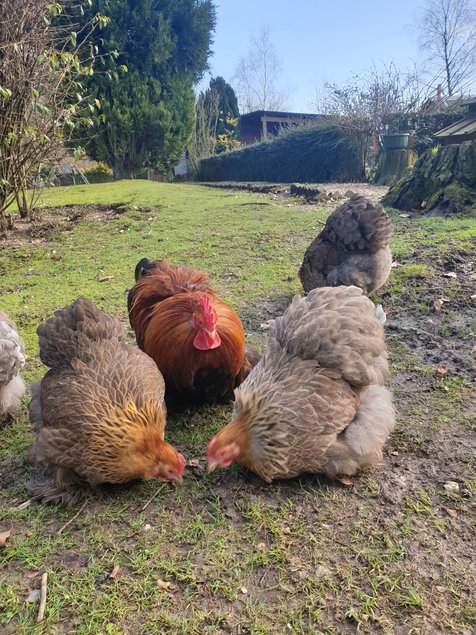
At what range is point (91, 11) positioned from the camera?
45.4ft

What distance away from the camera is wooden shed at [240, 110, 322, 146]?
29.4m

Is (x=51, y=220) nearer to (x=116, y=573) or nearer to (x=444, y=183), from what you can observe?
(x=444, y=183)

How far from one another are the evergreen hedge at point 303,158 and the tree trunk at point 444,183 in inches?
283

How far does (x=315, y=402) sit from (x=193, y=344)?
0.86 metres

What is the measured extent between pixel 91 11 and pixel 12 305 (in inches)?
532

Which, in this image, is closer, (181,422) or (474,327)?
(181,422)

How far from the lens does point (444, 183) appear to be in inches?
291

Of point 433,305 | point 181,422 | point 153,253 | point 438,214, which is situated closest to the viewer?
point 181,422

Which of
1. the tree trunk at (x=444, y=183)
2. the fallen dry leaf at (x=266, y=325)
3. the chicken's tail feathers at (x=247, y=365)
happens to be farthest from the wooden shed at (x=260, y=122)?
the chicken's tail feathers at (x=247, y=365)

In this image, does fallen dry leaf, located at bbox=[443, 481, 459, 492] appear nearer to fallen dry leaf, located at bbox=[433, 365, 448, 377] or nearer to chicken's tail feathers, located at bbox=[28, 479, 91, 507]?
fallen dry leaf, located at bbox=[433, 365, 448, 377]

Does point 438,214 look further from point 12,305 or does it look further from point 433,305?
point 12,305

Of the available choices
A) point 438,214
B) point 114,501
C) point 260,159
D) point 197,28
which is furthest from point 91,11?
point 114,501

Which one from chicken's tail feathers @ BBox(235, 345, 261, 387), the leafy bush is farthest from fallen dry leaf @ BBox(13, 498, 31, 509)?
the leafy bush

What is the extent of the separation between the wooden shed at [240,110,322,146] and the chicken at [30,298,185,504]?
28837 millimetres
